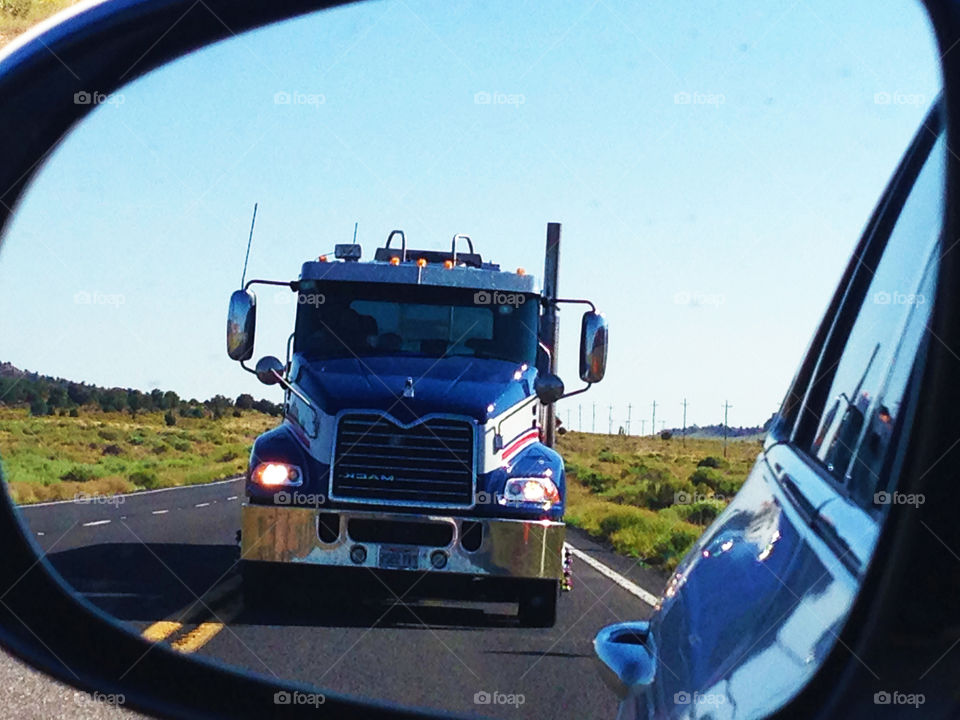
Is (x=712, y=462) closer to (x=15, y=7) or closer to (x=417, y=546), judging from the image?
(x=417, y=546)

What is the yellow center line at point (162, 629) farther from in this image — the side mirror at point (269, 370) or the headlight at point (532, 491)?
the headlight at point (532, 491)

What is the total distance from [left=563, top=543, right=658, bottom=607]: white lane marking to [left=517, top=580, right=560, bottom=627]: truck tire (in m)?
0.31

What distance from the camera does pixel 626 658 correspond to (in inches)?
94.1

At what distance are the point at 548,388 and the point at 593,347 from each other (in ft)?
3.53

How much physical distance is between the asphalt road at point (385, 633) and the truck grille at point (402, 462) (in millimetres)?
635

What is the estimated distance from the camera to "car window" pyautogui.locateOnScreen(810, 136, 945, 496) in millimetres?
2092

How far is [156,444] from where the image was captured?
5106 centimetres

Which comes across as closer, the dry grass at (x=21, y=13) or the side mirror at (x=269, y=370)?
the side mirror at (x=269, y=370)

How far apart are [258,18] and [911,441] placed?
2.28 metres

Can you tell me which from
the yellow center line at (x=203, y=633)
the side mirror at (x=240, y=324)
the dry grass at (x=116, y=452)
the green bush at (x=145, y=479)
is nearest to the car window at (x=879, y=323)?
the yellow center line at (x=203, y=633)

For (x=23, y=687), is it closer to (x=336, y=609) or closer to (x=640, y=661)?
(x=336, y=609)

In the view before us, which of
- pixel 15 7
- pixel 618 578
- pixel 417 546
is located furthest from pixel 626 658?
pixel 15 7

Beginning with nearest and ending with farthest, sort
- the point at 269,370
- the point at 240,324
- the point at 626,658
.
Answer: the point at 626,658 < the point at 240,324 < the point at 269,370

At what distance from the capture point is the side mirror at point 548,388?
9.27 metres
